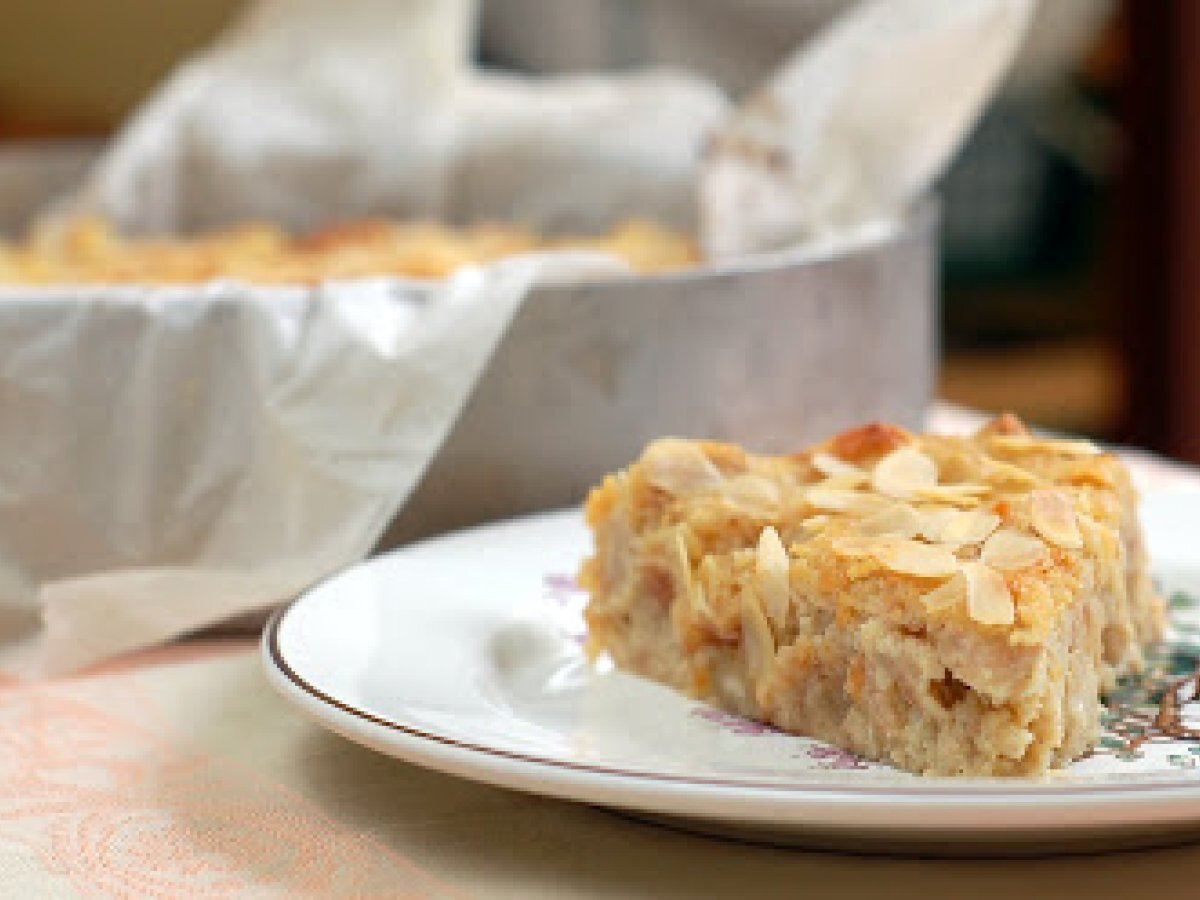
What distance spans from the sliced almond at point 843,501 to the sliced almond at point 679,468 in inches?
2.0

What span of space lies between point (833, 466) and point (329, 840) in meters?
0.26

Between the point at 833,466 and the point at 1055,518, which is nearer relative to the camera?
the point at 1055,518

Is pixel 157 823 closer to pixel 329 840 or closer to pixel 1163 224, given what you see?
pixel 329 840

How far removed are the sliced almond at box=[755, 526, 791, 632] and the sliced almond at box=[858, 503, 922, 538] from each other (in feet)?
0.10

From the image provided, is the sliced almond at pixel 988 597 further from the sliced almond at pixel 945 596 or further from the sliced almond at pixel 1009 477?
the sliced almond at pixel 1009 477

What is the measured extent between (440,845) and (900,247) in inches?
21.6

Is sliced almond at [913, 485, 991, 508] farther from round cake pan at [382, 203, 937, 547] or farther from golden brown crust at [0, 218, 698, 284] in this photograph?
golden brown crust at [0, 218, 698, 284]

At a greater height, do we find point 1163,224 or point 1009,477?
point 1009,477

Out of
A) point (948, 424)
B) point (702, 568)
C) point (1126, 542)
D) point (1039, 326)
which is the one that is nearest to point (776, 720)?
point (702, 568)

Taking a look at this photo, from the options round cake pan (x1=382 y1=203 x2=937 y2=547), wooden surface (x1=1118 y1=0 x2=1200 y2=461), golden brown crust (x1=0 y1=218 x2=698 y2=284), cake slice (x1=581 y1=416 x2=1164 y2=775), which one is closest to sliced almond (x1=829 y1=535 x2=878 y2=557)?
cake slice (x1=581 y1=416 x2=1164 y2=775)

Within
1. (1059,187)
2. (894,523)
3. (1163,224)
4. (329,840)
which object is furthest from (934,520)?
(1059,187)

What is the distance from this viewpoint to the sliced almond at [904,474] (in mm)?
716

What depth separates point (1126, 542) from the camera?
0.76m

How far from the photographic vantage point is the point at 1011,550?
636 millimetres
